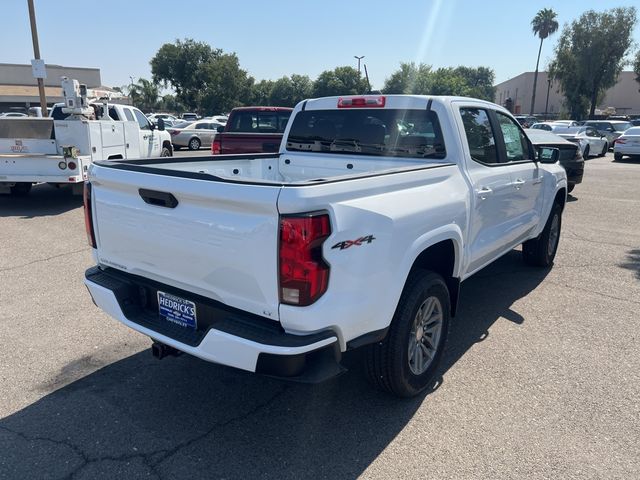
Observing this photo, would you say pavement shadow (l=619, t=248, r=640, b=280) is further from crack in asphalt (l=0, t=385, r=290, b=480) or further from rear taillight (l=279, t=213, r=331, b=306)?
crack in asphalt (l=0, t=385, r=290, b=480)

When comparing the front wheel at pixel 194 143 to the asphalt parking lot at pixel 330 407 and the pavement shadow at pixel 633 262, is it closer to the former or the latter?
the asphalt parking lot at pixel 330 407

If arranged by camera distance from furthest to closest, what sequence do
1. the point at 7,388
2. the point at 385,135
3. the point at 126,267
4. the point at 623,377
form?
the point at 385,135, the point at 623,377, the point at 7,388, the point at 126,267

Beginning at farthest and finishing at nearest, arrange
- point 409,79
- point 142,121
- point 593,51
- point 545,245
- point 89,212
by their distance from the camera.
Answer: point 409,79
point 593,51
point 142,121
point 545,245
point 89,212

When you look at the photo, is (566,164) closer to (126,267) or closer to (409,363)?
(409,363)

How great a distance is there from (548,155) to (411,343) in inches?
128

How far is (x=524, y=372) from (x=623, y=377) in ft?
2.36

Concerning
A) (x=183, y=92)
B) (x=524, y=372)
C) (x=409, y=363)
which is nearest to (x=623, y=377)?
(x=524, y=372)

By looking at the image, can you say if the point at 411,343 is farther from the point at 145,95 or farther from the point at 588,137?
the point at 145,95

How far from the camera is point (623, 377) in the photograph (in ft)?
12.2

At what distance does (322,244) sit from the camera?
2416 millimetres

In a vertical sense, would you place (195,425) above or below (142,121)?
below

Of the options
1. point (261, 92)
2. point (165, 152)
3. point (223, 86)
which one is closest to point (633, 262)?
point (165, 152)

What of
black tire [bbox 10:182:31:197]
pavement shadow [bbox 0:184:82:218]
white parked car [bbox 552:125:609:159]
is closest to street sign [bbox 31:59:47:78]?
pavement shadow [bbox 0:184:82:218]

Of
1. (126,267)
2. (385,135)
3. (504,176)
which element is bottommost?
(126,267)
